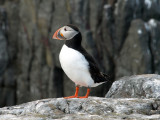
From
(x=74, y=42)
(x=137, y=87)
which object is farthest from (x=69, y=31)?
(x=137, y=87)

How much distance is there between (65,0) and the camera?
68.4 ft

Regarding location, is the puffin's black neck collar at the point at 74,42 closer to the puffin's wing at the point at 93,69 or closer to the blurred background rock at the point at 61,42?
the puffin's wing at the point at 93,69

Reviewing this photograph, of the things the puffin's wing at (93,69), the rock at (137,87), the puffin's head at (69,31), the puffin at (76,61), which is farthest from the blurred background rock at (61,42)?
the puffin's head at (69,31)

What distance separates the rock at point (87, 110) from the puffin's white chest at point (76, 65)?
789mm

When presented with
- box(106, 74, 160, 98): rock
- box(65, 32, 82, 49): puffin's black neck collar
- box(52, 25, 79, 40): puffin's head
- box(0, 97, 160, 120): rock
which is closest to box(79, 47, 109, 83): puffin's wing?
box(65, 32, 82, 49): puffin's black neck collar

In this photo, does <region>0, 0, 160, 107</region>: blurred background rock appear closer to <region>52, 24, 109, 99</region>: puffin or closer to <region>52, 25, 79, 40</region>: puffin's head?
<region>52, 24, 109, 99</region>: puffin

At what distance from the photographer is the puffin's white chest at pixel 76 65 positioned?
19.8 feet

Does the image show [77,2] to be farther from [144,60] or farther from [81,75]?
[81,75]

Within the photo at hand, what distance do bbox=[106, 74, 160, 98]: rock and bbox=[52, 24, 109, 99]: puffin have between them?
2.12 feet

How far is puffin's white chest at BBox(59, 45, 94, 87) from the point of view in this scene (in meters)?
6.04

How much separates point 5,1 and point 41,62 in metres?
5.28

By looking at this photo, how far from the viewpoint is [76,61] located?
604 centimetres

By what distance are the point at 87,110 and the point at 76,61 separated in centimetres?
116

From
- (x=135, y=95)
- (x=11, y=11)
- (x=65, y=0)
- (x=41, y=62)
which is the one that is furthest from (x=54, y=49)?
(x=135, y=95)
